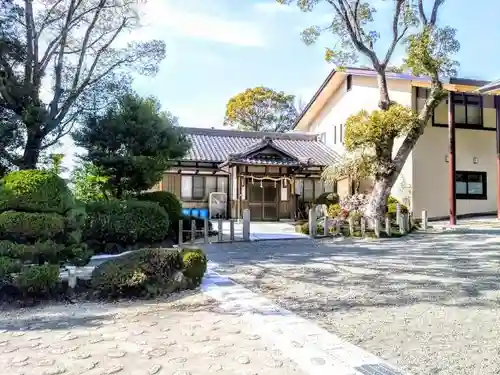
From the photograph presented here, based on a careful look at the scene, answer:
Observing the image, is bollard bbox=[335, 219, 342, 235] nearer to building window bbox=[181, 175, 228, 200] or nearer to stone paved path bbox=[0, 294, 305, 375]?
stone paved path bbox=[0, 294, 305, 375]

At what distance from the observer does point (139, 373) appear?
3592 millimetres

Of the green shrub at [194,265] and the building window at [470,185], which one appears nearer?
the green shrub at [194,265]

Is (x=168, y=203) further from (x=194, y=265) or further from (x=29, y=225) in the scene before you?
(x=29, y=225)

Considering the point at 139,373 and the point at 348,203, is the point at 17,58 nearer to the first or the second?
the point at 139,373

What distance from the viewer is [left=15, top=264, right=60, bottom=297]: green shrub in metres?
6.09

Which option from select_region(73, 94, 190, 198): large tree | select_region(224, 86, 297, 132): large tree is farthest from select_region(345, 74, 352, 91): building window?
select_region(224, 86, 297, 132): large tree

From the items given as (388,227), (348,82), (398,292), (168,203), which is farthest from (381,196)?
(348,82)

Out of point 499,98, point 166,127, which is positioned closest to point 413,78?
point 499,98

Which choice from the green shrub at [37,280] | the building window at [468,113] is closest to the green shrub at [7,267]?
the green shrub at [37,280]

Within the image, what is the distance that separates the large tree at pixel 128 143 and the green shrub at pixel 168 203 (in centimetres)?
34

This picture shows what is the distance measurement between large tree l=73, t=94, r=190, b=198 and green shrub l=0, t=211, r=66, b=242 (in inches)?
231

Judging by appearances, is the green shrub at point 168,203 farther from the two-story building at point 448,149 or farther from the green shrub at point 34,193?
the two-story building at point 448,149

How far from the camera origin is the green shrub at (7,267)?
612 cm

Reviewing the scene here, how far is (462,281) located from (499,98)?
487 inches
